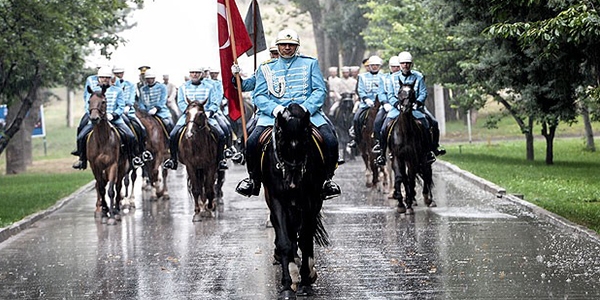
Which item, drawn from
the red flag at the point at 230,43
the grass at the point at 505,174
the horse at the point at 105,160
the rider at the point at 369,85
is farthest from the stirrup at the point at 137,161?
the red flag at the point at 230,43

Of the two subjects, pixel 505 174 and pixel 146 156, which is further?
pixel 505 174

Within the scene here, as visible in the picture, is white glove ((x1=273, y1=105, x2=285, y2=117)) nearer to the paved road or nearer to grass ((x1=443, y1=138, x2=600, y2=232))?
the paved road

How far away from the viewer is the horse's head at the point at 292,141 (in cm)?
1320

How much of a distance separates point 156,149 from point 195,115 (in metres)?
5.52

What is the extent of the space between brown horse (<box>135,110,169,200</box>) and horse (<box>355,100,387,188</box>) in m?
4.53

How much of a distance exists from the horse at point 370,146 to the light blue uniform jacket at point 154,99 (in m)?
4.50

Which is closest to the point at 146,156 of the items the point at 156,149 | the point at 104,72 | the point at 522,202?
the point at 156,149

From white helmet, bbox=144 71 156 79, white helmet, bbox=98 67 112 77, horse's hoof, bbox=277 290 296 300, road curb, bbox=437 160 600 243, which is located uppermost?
white helmet, bbox=144 71 156 79

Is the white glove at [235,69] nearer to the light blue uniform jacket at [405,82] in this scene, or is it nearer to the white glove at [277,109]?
the white glove at [277,109]

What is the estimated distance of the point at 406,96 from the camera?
72.0 feet

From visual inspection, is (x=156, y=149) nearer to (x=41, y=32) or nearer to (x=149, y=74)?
(x=149, y=74)

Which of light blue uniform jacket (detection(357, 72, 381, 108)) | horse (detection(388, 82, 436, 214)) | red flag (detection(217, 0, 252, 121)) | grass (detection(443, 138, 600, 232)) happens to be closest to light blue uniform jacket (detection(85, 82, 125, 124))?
horse (detection(388, 82, 436, 214))

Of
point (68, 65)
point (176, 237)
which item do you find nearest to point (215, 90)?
point (176, 237)

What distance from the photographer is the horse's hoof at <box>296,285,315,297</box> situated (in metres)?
13.3
